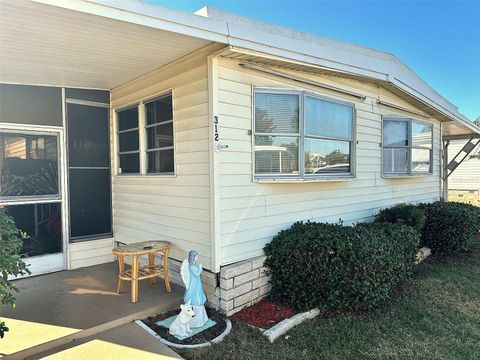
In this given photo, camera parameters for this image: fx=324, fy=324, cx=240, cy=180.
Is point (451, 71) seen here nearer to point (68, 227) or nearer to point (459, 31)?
point (459, 31)

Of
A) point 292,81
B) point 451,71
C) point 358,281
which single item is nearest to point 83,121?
point 292,81

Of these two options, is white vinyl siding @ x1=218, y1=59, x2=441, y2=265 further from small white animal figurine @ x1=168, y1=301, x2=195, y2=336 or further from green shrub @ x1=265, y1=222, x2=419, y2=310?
small white animal figurine @ x1=168, y1=301, x2=195, y2=336

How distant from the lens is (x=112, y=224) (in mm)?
5227

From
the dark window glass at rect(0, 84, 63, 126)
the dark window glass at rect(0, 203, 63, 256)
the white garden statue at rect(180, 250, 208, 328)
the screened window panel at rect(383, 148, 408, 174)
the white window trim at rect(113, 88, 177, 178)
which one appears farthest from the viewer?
the screened window panel at rect(383, 148, 408, 174)

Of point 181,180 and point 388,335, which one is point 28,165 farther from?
point 388,335

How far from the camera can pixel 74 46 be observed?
125 inches

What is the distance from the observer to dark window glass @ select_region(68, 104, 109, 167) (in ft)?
15.8

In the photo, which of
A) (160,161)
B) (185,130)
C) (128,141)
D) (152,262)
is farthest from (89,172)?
(185,130)

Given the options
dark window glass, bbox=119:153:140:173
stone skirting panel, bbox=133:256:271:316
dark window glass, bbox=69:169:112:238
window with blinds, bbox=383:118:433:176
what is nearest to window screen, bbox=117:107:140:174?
dark window glass, bbox=119:153:140:173

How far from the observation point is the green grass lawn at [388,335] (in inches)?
115

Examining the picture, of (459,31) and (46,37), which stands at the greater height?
(459,31)

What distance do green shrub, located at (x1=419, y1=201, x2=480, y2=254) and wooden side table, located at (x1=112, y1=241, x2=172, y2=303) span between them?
513 cm

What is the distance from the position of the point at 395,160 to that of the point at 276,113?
11.5 feet

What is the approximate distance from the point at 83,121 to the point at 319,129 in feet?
11.5
